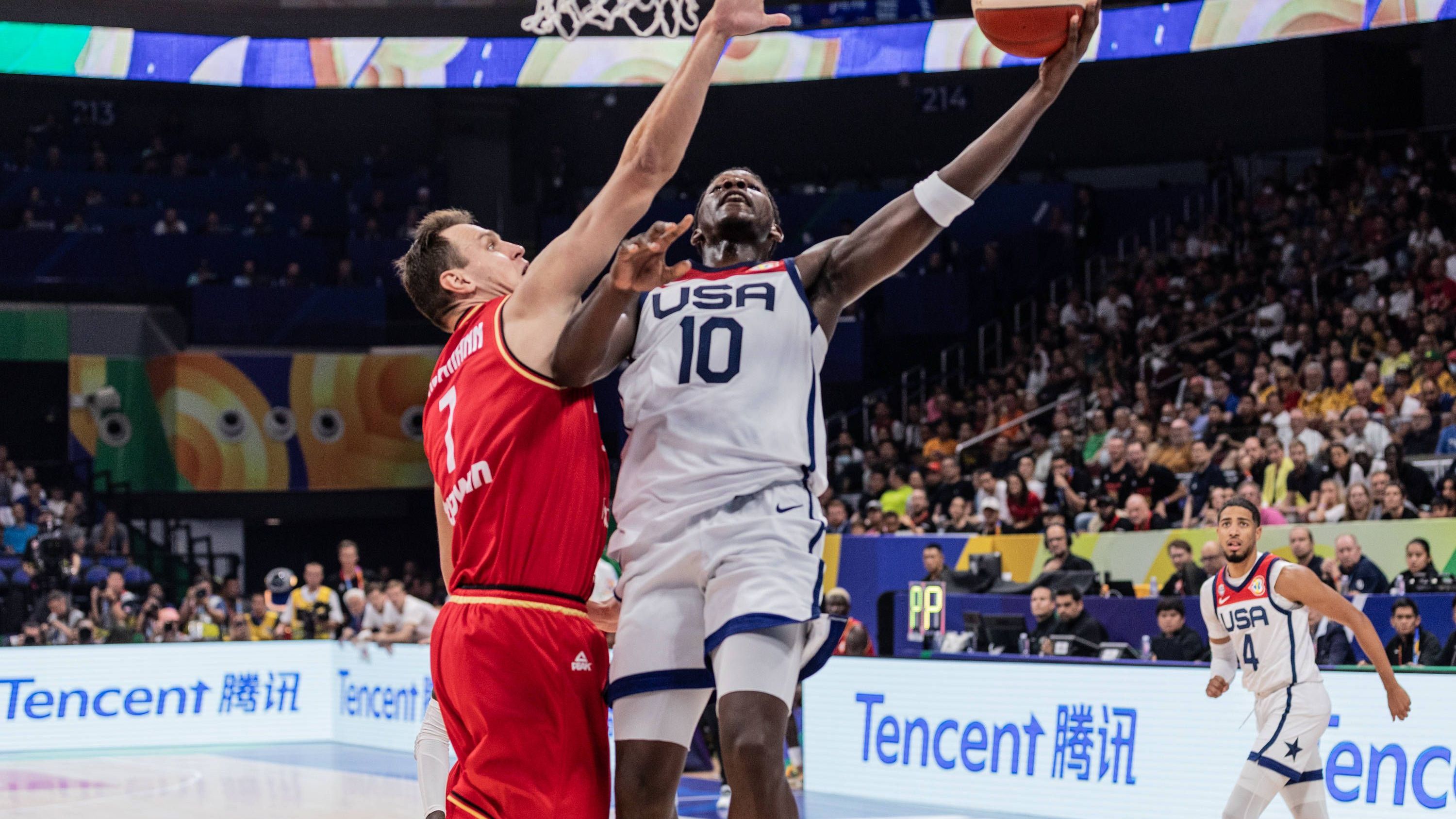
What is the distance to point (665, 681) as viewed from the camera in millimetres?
3967

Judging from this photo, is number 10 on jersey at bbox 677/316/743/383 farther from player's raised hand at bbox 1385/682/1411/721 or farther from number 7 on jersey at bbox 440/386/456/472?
player's raised hand at bbox 1385/682/1411/721

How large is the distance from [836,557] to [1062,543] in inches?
147

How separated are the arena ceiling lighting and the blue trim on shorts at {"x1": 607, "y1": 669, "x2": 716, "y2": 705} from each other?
19124 mm

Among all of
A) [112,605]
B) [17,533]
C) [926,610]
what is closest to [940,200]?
[926,610]

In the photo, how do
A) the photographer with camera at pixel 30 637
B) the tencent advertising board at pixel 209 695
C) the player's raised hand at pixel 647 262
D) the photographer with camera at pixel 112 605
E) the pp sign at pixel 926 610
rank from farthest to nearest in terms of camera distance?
the photographer with camera at pixel 112 605, the photographer with camera at pixel 30 637, the tencent advertising board at pixel 209 695, the pp sign at pixel 926 610, the player's raised hand at pixel 647 262

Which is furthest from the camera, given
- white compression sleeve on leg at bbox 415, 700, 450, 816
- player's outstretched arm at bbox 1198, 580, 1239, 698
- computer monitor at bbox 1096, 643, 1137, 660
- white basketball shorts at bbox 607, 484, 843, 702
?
computer monitor at bbox 1096, 643, 1137, 660

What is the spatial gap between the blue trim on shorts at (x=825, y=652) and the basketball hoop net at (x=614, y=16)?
15721 mm

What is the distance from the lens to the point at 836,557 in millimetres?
17516

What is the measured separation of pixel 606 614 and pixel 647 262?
1203 mm

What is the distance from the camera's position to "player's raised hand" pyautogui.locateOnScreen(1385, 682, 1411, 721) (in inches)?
308

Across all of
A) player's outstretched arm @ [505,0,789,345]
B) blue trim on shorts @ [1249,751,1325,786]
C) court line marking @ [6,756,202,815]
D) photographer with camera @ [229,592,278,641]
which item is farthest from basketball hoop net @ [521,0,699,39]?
player's outstretched arm @ [505,0,789,345]

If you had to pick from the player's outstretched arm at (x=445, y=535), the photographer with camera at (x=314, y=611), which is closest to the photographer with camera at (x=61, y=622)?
the photographer with camera at (x=314, y=611)

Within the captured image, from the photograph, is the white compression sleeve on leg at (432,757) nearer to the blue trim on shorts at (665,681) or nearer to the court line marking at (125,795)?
the blue trim on shorts at (665,681)

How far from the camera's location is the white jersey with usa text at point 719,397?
4035 millimetres
